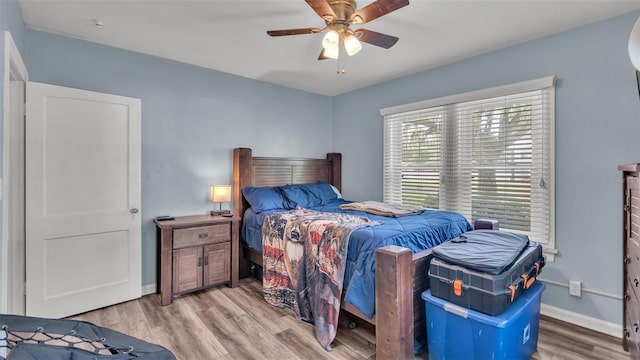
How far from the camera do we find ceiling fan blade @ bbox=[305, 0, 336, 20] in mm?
1793

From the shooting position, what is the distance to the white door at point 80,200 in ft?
8.04

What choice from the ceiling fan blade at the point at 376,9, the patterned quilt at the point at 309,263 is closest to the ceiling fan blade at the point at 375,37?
the ceiling fan blade at the point at 376,9

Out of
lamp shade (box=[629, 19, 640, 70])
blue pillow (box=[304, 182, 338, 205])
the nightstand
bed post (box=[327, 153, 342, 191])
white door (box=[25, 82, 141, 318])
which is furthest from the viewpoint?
bed post (box=[327, 153, 342, 191])

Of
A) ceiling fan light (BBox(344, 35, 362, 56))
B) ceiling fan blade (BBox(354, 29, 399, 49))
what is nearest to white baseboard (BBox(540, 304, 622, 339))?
ceiling fan blade (BBox(354, 29, 399, 49))

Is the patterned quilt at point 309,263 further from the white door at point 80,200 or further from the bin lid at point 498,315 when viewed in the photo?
the white door at point 80,200

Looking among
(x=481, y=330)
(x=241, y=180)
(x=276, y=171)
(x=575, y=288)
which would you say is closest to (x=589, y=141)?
(x=575, y=288)

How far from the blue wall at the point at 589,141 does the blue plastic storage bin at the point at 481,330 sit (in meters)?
0.87

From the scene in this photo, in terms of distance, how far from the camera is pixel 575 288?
2521 mm

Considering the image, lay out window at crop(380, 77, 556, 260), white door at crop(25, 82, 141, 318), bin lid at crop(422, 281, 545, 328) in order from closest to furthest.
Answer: bin lid at crop(422, 281, 545, 328), white door at crop(25, 82, 141, 318), window at crop(380, 77, 556, 260)

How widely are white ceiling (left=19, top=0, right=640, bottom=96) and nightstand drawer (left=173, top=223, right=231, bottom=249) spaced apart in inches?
70.3

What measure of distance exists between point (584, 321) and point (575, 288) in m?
0.26

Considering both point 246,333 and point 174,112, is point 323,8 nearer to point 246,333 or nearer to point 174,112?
point 174,112

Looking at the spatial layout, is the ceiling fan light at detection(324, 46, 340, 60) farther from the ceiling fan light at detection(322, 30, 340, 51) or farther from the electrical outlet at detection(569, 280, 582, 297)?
the electrical outlet at detection(569, 280, 582, 297)

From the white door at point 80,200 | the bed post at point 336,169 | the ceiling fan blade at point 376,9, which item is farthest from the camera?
the bed post at point 336,169
